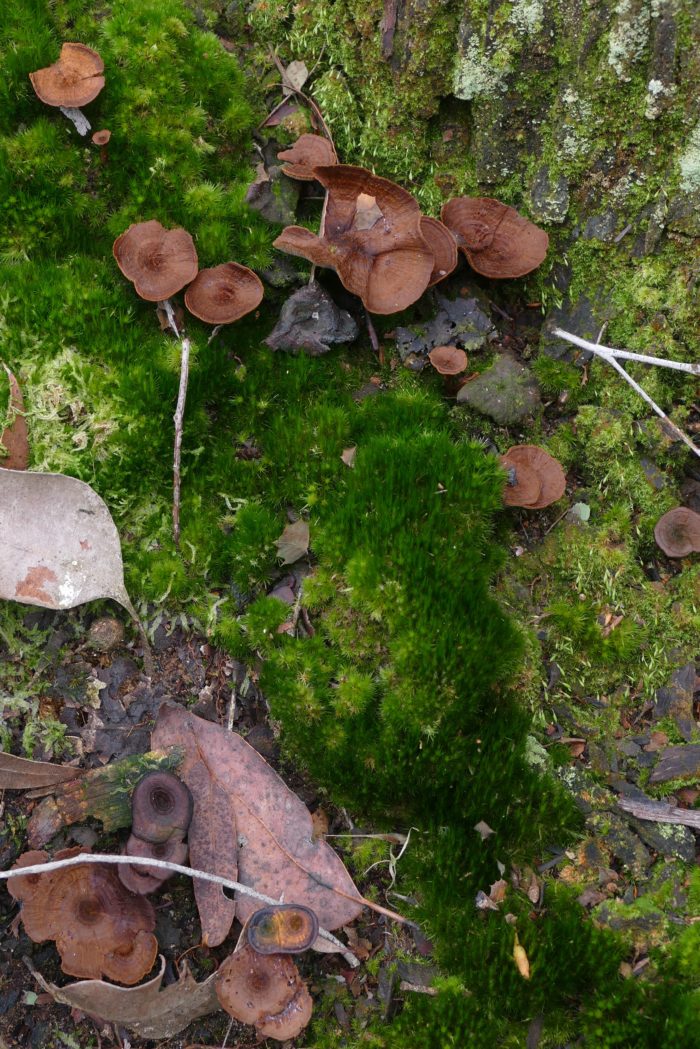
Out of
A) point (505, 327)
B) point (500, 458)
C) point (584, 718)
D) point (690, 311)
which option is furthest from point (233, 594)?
point (690, 311)

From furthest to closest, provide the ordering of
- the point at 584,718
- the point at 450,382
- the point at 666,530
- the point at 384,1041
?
1. the point at 450,382
2. the point at 666,530
3. the point at 584,718
4. the point at 384,1041

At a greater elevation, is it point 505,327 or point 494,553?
point 505,327

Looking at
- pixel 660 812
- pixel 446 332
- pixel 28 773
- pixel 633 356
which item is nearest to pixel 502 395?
pixel 446 332

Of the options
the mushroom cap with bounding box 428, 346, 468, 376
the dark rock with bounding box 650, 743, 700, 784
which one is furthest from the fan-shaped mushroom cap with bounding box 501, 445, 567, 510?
the dark rock with bounding box 650, 743, 700, 784

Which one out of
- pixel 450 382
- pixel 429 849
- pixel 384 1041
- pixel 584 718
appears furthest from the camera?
pixel 450 382

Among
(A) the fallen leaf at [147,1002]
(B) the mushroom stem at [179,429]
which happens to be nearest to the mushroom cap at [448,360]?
(B) the mushroom stem at [179,429]

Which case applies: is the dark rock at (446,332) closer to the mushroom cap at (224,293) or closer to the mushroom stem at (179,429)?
the mushroom cap at (224,293)

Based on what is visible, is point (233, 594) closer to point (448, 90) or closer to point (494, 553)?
point (494, 553)
